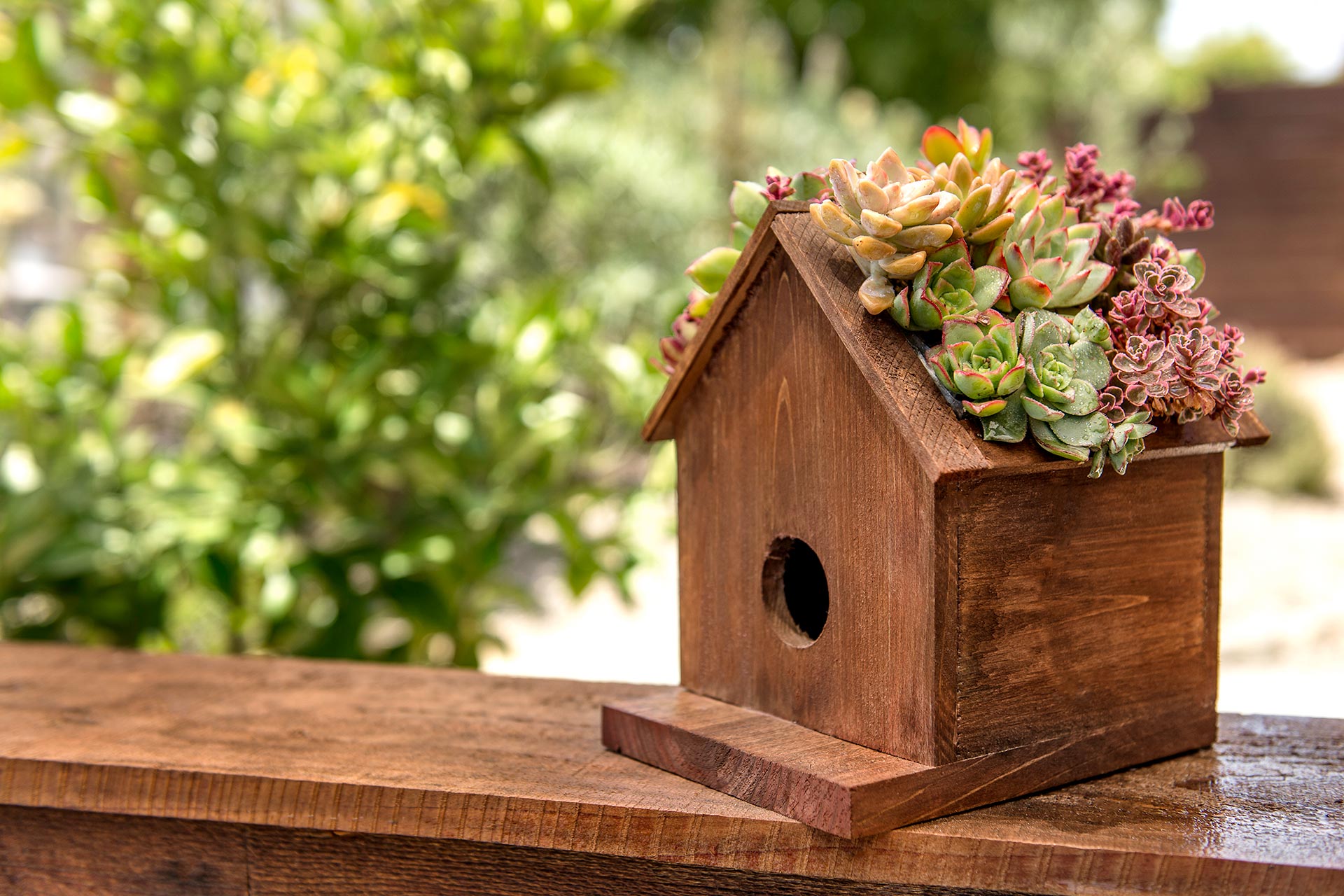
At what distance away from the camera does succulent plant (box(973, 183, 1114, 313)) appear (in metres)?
0.72

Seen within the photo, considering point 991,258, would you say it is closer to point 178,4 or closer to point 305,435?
point 305,435

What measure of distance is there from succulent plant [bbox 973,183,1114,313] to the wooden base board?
30cm

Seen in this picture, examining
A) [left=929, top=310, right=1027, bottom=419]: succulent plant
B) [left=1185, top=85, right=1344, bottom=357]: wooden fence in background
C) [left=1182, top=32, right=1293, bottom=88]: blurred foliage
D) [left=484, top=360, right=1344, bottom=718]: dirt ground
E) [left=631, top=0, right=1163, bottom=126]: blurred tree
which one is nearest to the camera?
[left=929, top=310, right=1027, bottom=419]: succulent plant

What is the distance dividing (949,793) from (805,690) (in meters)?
0.13

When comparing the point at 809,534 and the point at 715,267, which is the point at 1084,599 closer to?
the point at 809,534

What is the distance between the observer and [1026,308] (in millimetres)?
733

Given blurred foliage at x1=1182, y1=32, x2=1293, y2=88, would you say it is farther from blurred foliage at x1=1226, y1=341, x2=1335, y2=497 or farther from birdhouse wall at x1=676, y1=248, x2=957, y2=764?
birdhouse wall at x1=676, y1=248, x2=957, y2=764

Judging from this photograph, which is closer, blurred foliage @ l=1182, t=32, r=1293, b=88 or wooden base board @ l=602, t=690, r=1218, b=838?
wooden base board @ l=602, t=690, r=1218, b=838

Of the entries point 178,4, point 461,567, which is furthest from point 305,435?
point 178,4

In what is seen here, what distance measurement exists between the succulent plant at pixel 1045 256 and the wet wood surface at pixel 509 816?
34 cm

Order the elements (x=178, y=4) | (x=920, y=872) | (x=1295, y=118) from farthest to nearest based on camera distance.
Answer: (x=1295, y=118)
(x=178, y=4)
(x=920, y=872)

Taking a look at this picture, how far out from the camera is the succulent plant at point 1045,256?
725 millimetres

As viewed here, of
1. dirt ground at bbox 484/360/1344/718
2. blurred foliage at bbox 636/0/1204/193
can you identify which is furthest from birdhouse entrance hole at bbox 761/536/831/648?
blurred foliage at bbox 636/0/1204/193

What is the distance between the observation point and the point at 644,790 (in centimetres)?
78
